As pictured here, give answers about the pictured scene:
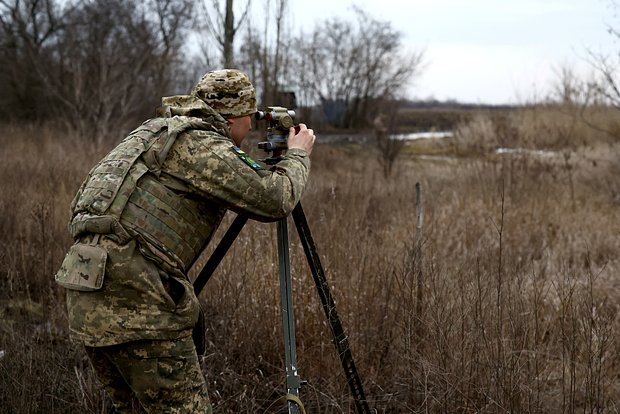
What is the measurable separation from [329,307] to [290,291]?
0.27 m

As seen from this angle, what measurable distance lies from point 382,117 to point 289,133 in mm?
12862

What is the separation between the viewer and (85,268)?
6.75 feet

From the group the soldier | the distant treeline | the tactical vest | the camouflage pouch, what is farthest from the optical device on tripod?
the distant treeline

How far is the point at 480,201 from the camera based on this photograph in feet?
25.8

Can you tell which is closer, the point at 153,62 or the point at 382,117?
the point at 382,117

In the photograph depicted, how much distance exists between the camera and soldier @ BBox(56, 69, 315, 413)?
2066mm

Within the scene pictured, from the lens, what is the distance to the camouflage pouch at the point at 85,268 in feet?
6.67

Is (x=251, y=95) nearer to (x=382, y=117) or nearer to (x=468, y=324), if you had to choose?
(x=468, y=324)

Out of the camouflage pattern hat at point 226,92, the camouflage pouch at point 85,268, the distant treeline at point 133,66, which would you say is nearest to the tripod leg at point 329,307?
the camouflage pattern hat at point 226,92

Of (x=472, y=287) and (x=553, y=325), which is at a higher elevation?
(x=472, y=287)

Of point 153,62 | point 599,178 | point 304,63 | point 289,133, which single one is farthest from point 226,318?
point 304,63

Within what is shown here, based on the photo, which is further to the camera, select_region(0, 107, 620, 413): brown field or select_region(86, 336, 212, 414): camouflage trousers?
select_region(0, 107, 620, 413): brown field

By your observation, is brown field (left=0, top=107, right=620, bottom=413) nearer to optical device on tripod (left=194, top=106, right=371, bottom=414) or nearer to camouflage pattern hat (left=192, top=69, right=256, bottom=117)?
optical device on tripod (left=194, top=106, right=371, bottom=414)

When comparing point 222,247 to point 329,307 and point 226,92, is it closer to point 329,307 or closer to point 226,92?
point 329,307
